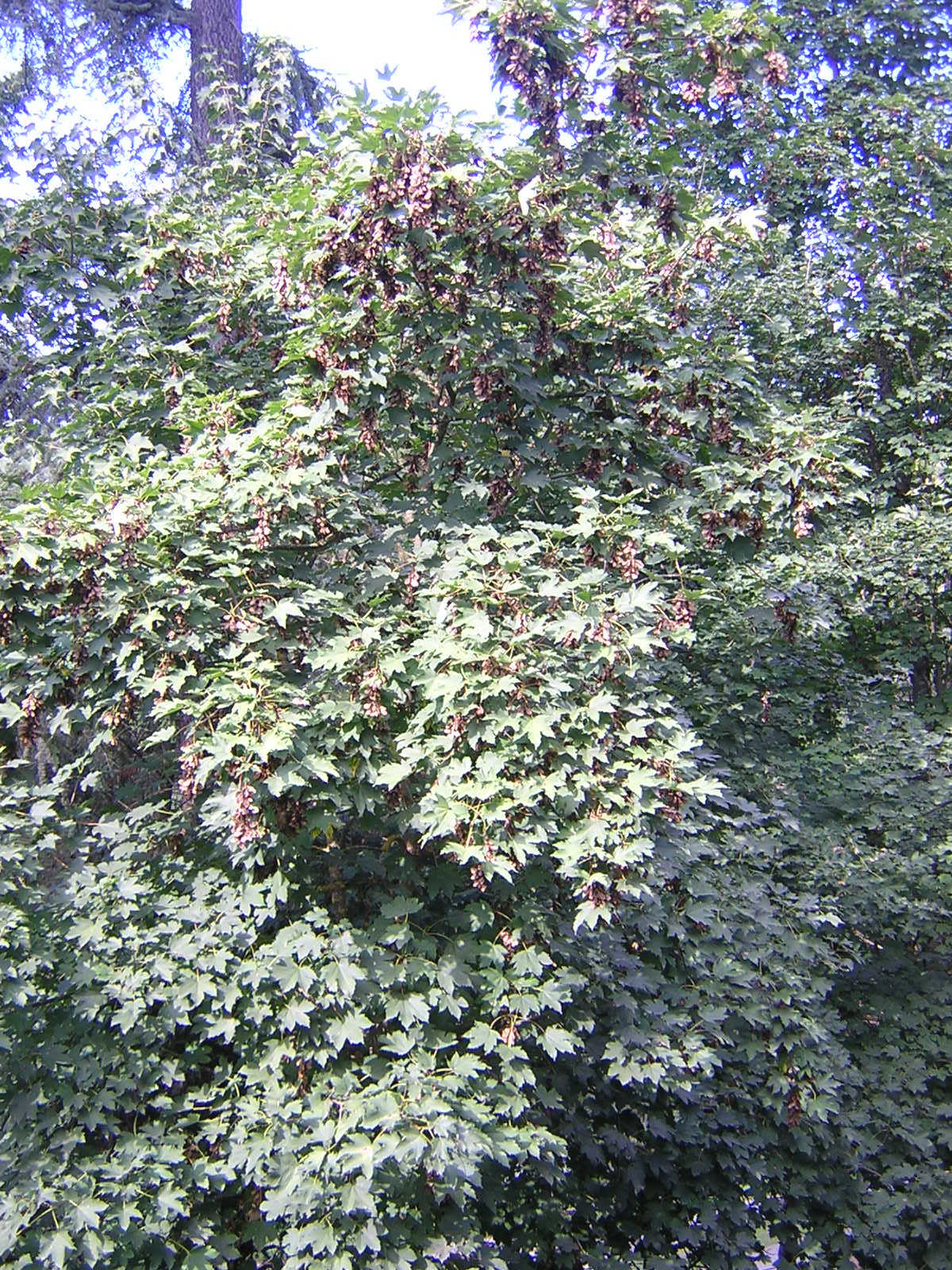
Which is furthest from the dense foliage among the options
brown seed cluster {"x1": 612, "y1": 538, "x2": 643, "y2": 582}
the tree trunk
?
the tree trunk

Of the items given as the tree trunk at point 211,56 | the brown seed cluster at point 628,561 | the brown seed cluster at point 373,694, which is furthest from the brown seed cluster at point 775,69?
the tree trunk at point 211,56

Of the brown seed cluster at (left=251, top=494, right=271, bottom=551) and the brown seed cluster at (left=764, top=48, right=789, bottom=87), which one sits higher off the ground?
the brown seed cluster at (left=764, top=48, right=789, bottom=87)

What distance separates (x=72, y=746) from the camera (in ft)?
19.3

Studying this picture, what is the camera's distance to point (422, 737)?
3818 mm

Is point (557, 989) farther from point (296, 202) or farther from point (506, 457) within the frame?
point (296, 202)

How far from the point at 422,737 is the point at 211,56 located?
277 inches

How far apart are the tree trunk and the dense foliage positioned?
10.4ft

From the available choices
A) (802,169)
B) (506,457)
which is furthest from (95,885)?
(802,169)

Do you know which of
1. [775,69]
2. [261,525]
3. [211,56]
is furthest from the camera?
[211,56]

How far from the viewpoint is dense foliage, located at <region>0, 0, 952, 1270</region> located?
12.0 feet

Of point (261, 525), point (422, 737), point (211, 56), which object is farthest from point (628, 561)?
point (211, 56)

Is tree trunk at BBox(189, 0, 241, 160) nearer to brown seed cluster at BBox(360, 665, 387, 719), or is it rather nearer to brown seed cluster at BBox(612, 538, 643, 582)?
brown seed cluster at BBox(612, 538, 643, 582)

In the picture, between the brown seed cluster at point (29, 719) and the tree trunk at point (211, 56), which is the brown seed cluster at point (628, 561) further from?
the tree trunk at point (211, 56)

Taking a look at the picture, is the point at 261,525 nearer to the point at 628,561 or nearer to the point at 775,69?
the point at 628,561
